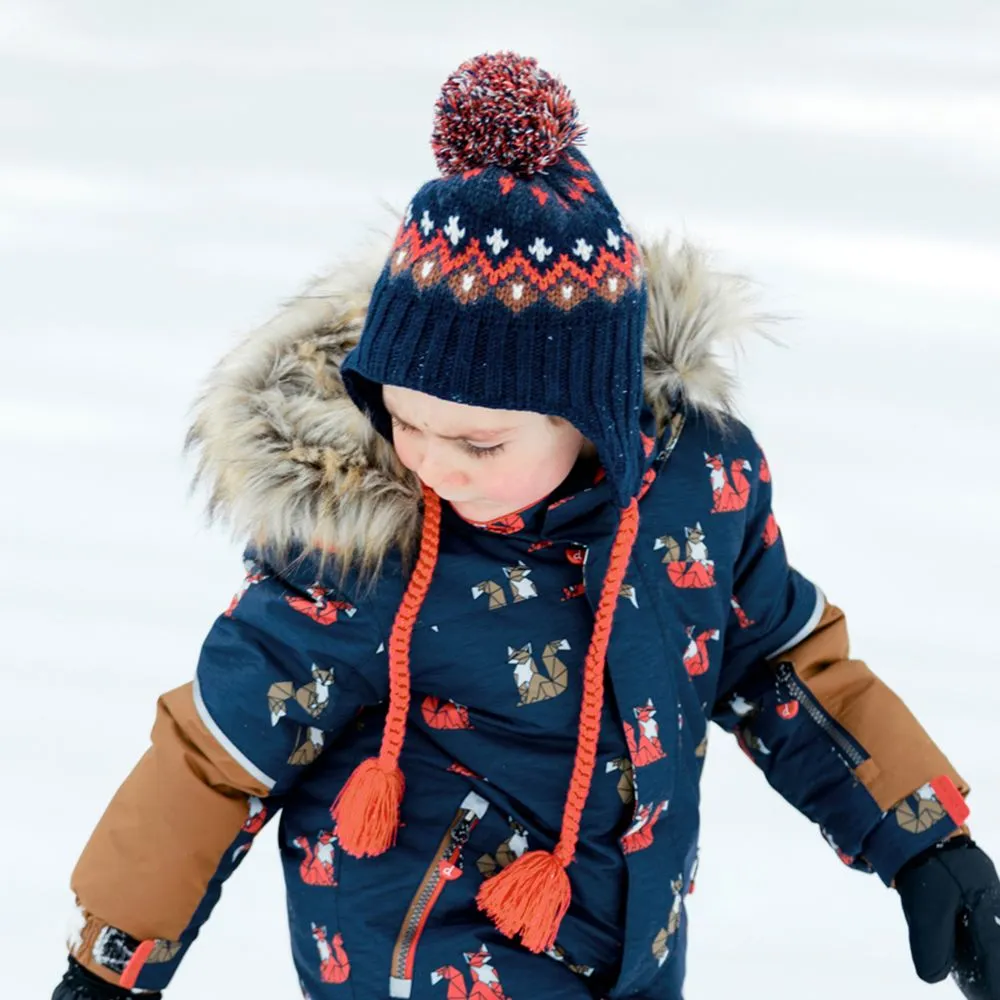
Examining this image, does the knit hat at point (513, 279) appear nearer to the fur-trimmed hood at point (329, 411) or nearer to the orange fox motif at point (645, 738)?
the fur-trimmed hood at point (329, 411)

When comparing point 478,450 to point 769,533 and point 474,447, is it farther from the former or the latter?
point 769,533

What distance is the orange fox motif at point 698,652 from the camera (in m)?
1.31

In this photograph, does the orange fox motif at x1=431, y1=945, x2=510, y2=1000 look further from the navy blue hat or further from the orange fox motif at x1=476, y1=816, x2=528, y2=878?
the navy blue hat

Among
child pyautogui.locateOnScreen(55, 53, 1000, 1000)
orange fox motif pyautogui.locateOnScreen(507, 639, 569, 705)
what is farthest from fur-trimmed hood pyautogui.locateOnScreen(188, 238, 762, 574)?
orange fox motif pyautogui.locateOnScreen(507, 639, 569, 705)

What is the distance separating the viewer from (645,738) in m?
1.27

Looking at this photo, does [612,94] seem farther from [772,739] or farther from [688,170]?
[772,739]

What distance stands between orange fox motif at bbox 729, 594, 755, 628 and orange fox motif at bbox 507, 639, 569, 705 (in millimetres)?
184

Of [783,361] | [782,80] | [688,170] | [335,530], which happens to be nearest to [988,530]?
[783,361]

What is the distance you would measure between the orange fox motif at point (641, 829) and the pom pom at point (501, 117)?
0.48 m

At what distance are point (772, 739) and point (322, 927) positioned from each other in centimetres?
40

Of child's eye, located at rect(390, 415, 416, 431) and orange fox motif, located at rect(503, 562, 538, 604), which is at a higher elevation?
child's eye, located at rect(390, 415, 416, 431)

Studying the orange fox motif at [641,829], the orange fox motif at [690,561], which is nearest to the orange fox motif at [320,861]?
the orange fox motif at [641,829]


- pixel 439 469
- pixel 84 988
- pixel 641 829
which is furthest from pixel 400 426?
pixel 84 988

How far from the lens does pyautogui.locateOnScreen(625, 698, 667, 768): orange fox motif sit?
4.15 ft
